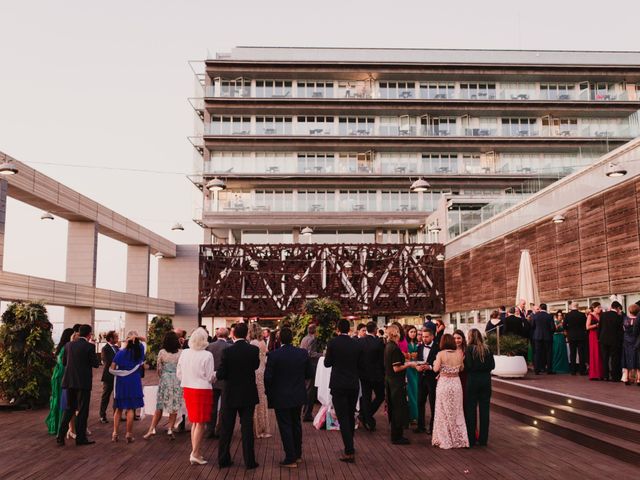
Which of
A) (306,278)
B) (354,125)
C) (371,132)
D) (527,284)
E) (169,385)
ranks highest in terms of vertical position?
(354,125)

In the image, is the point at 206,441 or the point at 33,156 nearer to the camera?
the point at 206,441

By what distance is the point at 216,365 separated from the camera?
915cm

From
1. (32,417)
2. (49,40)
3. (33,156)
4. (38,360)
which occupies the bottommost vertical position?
(32,417)

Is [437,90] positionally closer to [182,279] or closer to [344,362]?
[182,279]

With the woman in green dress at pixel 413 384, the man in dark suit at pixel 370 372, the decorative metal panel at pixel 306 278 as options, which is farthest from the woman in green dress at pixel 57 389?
the decorative metal panel at pixel 306 278

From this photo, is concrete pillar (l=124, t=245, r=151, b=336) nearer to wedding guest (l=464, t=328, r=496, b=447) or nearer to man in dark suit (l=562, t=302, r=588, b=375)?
man in dark suit (l=562, t=302, r=588, b=375)

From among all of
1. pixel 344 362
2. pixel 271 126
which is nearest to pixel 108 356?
pixel 344 362

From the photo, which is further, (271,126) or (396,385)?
(271,126)

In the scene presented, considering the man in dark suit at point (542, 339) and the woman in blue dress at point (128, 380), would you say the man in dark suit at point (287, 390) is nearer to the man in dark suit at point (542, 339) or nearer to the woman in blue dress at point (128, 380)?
the woman in blue dress at point (128, 380)

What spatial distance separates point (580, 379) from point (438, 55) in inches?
1543

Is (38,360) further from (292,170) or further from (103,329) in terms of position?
(292,170)

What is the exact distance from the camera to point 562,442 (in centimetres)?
880

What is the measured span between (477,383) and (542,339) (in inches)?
267

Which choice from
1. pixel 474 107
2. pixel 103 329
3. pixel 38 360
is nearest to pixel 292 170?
pixel 474 107
